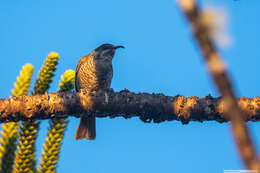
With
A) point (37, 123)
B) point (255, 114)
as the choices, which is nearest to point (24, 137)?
point (37, 123)

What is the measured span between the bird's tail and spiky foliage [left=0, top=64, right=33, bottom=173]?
8.85 ft

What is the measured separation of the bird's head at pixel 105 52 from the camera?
7.76 m

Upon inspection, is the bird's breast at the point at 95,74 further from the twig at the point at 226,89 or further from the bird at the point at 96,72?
the twig at the point at 226,89

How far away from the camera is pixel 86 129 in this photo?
6.99m

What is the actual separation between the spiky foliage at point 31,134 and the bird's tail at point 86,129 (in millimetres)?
2664

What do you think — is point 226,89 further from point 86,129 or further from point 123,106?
point 86,129

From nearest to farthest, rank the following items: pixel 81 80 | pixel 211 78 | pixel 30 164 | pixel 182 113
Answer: pixel 211 78 → pixel 30 164 → pixel 182 113 → pixel 81 80

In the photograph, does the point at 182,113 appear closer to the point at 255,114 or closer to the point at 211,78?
the point at 255,114

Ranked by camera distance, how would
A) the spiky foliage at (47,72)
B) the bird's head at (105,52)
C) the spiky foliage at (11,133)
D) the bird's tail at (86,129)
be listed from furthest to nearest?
1. the bird's head at (105,52)
2. the bird's tail at (86,129)
3. the spiky foliage at (47,72)
4. the spiky foliage at (11,133)

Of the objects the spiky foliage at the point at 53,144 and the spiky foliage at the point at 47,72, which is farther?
the spiky foliage at the point at 47,72

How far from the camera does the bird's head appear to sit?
7.76m

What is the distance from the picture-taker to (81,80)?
768 cm

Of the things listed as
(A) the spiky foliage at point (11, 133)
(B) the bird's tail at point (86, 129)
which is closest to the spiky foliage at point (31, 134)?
(A) the spiky foliage at point (11, 133)

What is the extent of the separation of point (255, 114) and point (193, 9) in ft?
12.7
